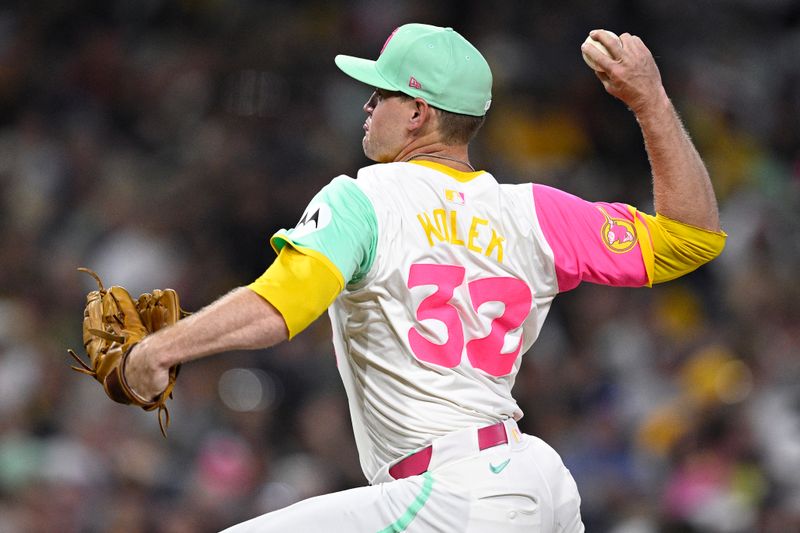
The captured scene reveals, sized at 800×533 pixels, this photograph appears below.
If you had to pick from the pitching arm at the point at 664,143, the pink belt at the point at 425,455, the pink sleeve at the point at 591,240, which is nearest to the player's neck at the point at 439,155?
the pink sleeve at the point at 591,240

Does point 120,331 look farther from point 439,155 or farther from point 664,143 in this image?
point 664,143

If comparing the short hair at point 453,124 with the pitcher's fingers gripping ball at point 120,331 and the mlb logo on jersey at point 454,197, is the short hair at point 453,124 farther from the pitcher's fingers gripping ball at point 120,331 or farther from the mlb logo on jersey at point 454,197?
the pitcher's fingers gripping ball at point 120,331

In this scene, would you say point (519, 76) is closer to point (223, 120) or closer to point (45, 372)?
point (223, 120)

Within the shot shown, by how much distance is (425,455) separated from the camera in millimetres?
3062

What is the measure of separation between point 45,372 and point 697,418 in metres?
4.08

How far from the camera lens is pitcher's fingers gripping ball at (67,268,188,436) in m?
2.73

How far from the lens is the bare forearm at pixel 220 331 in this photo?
105 inches

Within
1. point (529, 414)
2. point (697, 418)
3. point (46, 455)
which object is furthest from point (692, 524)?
point (46, 455)

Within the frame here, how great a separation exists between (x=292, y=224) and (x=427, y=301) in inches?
203

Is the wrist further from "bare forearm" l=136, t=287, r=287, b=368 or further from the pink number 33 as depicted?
"bare forearm" l=136, t=287, r=287, b=368

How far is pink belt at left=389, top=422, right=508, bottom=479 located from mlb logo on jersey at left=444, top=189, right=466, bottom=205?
61 cm

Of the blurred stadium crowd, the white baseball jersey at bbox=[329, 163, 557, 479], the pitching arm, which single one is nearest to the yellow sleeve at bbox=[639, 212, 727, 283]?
the pitching arm

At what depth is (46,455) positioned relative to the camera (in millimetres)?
6980

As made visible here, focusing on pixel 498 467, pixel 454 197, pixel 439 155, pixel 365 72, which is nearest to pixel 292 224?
pixel 365 72
